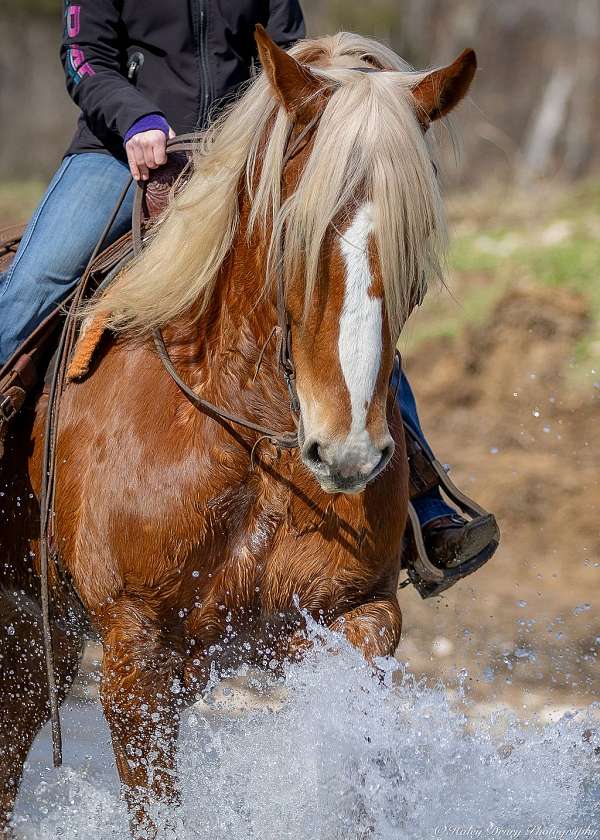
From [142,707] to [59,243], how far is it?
1393mm

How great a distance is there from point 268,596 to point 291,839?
0.70m

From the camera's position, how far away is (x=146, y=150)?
3.30 metres

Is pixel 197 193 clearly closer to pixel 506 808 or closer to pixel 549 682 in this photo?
pixel 506 808

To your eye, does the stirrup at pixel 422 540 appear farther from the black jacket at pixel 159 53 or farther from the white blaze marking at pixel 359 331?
→ the black jacket at pixel 159 53

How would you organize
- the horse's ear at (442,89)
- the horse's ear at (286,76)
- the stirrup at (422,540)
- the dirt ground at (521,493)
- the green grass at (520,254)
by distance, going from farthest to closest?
the green grass at (520,254)
the dirt ground at (521,493)
the stirrup at (422,540)
the horse's ear at (442,89)
the horse's ear at (286,76)

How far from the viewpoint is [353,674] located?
2.98m

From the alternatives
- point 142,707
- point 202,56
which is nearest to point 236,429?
point 142,707

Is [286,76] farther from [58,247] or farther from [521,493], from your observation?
[521,493]

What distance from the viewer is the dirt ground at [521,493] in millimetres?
6340

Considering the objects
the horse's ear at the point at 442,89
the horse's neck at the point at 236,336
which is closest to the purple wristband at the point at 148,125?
the horse's neck at the point at 236,336

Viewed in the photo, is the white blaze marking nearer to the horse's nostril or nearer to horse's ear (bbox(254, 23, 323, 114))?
the horse's nostril

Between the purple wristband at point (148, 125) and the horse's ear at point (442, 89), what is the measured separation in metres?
0.81

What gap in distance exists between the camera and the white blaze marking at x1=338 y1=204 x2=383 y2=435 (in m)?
2.56

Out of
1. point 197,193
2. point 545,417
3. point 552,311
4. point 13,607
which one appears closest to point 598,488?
point 545,417
